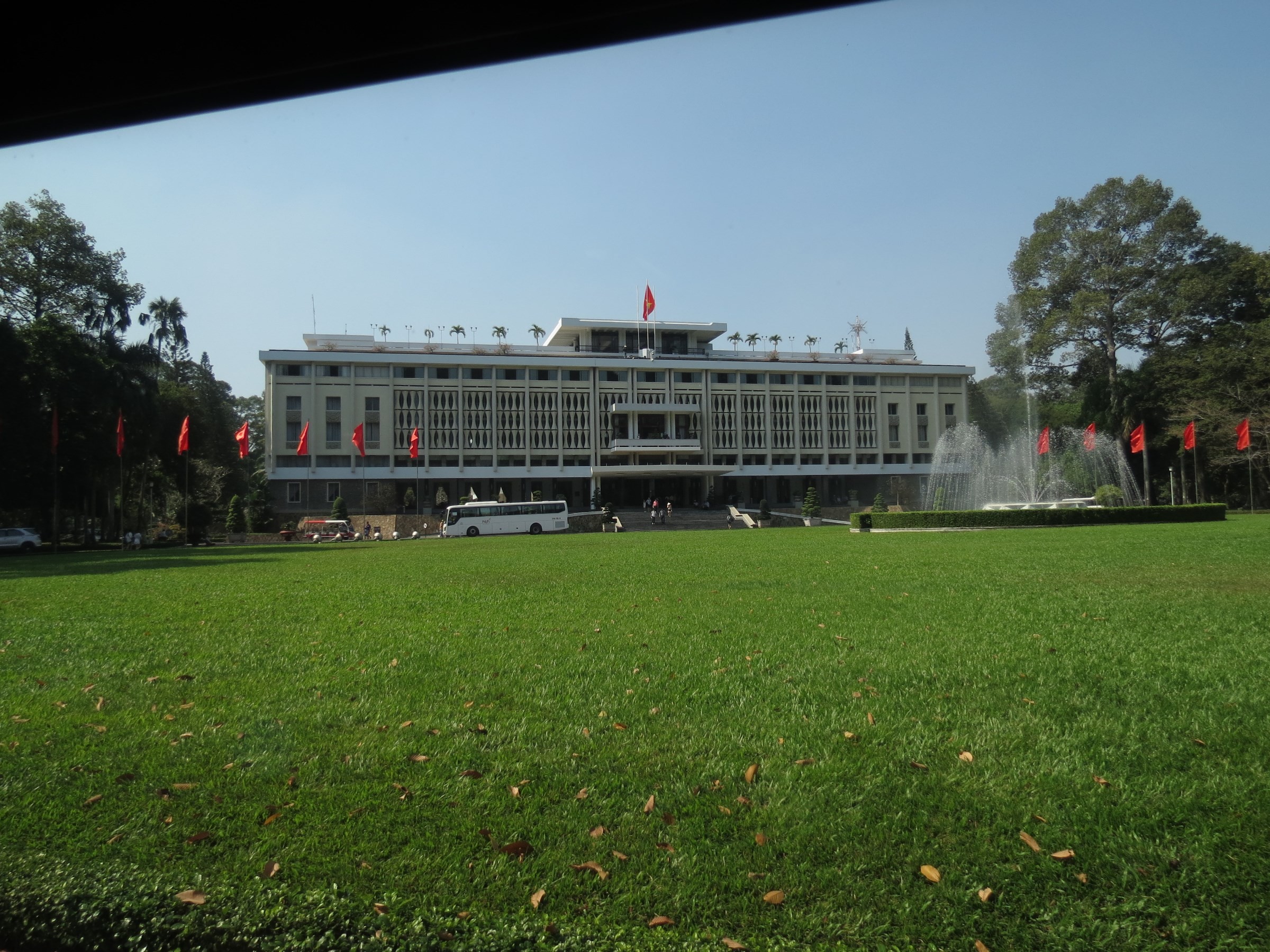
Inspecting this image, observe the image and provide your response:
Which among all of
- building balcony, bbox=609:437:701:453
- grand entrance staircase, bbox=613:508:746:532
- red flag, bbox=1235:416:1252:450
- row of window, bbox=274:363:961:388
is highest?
row of window, bbox=274:363:961:388

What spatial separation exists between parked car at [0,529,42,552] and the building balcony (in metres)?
36.3

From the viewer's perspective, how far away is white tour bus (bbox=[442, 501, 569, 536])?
45125mm

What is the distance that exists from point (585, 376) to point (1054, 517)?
40.4 m

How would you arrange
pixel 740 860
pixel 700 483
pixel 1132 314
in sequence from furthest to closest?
pixel 700 483 < pixel 1132 314 < pixel 740 860

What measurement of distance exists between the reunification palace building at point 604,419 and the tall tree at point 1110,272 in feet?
60.0

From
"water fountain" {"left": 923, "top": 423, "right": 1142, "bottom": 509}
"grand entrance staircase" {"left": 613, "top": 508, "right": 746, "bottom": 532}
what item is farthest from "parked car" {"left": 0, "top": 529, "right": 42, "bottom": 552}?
"water fountain" {"left": 923, "top": 423, "right": 1142, "bottom": 509}

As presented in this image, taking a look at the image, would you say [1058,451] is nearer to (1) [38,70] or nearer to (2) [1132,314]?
(2) [1132,314]

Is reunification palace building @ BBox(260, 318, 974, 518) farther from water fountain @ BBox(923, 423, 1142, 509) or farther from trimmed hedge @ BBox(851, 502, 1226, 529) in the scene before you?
trimmed hedge @ BBox(851, 502, 1226, 529)

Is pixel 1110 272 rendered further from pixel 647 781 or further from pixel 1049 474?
pixel 647 781

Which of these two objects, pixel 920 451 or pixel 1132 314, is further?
pixel 920 451

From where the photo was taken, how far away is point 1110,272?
4631 centimetres

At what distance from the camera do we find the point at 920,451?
6762 cm

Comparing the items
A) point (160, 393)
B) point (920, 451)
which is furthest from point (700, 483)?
point (160, 393)

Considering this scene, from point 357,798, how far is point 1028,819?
2.98 meters
